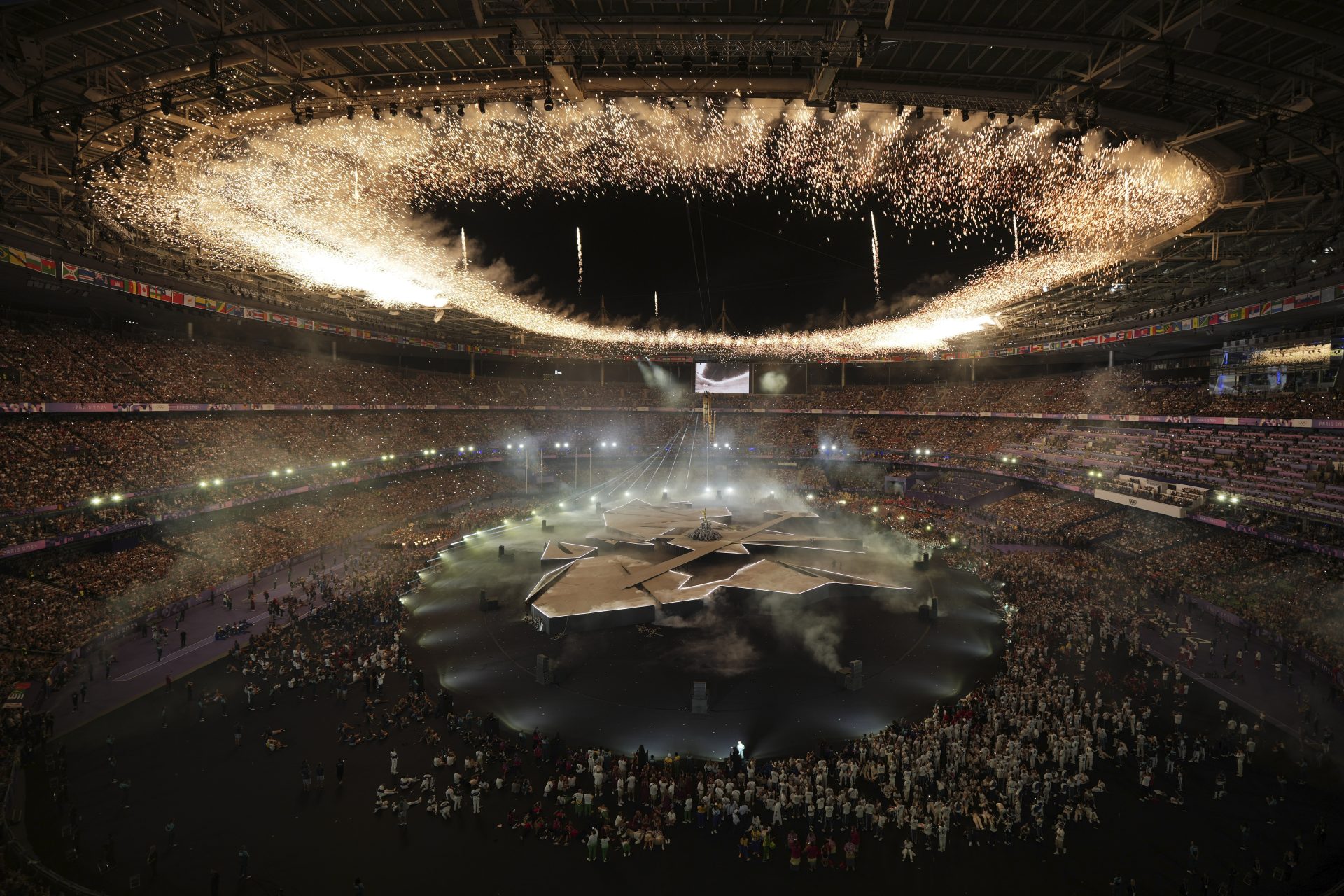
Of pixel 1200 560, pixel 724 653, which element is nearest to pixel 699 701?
pixel 724 653

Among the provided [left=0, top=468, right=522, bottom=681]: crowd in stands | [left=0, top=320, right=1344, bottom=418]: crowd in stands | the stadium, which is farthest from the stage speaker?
[left=0, top=320, right=1344, bottom=418]: crowd in stands

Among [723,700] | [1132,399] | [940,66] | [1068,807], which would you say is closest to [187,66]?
[940,66]

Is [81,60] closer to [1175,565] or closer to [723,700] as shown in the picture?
[723,700]

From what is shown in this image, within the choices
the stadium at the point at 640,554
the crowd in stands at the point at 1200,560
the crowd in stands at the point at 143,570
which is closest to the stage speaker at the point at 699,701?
the stadium at the point at 640,554

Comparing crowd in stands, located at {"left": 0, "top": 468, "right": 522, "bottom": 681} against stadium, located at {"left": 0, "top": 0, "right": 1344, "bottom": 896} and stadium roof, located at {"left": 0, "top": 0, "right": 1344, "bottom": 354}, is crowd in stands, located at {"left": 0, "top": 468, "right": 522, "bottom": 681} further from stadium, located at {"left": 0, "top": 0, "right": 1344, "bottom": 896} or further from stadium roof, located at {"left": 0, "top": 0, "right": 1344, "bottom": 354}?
stadium roof, located at {"left": 0, "top": 0, "right": 1344, "bottom": 354}

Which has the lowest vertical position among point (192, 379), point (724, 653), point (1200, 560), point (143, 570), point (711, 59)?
point (724, 653)

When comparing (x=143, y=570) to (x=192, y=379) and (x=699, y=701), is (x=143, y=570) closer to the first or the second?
(x=192, y=379)

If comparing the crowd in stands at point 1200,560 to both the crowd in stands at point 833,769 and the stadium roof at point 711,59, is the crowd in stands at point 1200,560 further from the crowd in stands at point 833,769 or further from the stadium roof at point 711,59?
the stadium roof at point 711,59
